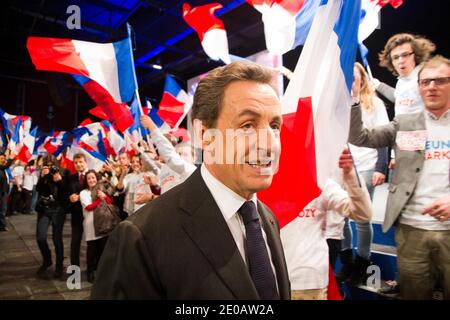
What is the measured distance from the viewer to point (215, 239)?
3.02 ft

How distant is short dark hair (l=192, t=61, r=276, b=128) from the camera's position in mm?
1059

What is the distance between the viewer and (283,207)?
1.81m

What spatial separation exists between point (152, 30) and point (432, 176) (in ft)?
31.9

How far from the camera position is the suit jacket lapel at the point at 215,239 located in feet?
2.88

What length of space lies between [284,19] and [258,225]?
190 cm

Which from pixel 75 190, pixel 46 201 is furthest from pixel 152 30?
pixel 46 201

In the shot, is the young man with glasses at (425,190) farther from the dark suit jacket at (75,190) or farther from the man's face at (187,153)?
the dark suit jacket at (75,190)

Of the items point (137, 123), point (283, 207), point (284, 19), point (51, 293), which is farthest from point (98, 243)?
point (284, 19)

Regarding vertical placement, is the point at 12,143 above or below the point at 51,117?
below

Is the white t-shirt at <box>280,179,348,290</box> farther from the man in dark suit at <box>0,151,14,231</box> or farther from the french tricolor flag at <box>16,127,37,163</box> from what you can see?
the french tricolor flag at <box>16,127,37,163</box>

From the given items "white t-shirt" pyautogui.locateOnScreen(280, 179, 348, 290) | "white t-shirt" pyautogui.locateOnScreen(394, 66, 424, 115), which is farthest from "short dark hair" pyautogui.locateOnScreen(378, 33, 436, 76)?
"white t-shirt" pyautogui.locateOnScreen(280, 179, 348, 290)

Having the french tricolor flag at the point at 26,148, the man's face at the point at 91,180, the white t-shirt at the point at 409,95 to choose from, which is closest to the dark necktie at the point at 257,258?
the white t-shirt at the point at 409,95
